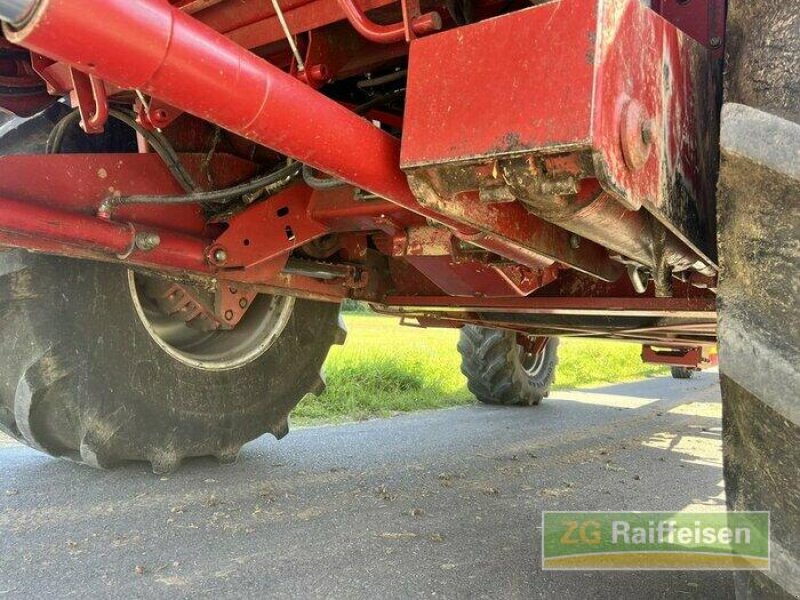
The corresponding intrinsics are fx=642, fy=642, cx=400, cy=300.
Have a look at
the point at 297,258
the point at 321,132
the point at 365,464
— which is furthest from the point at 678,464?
the point at 321,132

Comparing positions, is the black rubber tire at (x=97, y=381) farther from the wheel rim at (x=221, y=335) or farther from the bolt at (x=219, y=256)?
the bolt at (x=219, y=256)

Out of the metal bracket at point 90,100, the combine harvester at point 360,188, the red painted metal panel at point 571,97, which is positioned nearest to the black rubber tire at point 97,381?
the combine harvester at point 360,188

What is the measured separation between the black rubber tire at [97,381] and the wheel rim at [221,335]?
40 mm

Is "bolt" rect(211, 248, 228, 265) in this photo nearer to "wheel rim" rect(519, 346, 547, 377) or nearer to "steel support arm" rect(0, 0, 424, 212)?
"steel support arm" rect(0, 0, 424, 212)

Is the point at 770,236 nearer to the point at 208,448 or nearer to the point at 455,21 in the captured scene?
the point at 455,21

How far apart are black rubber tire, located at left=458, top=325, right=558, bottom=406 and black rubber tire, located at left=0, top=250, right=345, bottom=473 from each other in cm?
295

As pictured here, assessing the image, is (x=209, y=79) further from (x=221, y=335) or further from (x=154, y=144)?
(x=221, y=335)

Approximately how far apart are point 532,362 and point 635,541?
12.0ft

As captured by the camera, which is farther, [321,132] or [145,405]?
[145,405]

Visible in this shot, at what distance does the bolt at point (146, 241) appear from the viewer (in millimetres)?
1740

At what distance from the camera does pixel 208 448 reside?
7.98 feet

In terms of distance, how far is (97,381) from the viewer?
2045 mm

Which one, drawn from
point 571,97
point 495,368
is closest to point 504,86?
Result: point 571,97

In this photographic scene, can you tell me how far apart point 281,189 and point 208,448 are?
107 cm
